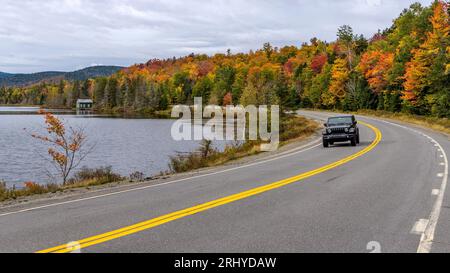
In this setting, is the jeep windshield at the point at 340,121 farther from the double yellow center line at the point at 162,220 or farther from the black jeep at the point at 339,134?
the double yellow center line at the point at 162,220

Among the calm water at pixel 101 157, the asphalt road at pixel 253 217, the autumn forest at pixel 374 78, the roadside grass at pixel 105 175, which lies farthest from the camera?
the autumn forest at pixel 374 78

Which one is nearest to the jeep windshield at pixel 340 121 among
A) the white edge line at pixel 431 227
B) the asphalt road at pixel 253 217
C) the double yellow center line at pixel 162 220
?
the asphalt road at pixel 253 217

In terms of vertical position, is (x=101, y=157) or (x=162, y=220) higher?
(x=162, y=220)

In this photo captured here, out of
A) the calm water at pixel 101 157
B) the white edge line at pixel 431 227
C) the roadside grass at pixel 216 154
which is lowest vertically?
the calm water at pixel 101 157

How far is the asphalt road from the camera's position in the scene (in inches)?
256

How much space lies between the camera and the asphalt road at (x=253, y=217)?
21.3 feet

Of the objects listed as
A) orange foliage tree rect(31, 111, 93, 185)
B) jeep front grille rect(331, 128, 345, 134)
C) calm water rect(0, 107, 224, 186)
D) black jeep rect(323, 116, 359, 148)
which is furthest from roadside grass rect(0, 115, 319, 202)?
jeep front grille rect(331, 128, 345, 134)

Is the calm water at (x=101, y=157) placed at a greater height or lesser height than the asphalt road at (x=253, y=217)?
lesser

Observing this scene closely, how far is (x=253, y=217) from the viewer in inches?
325

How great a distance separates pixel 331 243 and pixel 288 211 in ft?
7.66

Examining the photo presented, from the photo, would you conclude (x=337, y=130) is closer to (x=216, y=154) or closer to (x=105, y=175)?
(x=216, y=154)

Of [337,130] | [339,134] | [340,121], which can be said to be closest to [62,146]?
[337,130]

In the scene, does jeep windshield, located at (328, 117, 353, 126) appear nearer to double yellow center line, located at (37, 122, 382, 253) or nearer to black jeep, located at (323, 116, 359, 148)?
black jeep, located at (323, 116, 359, 148)
